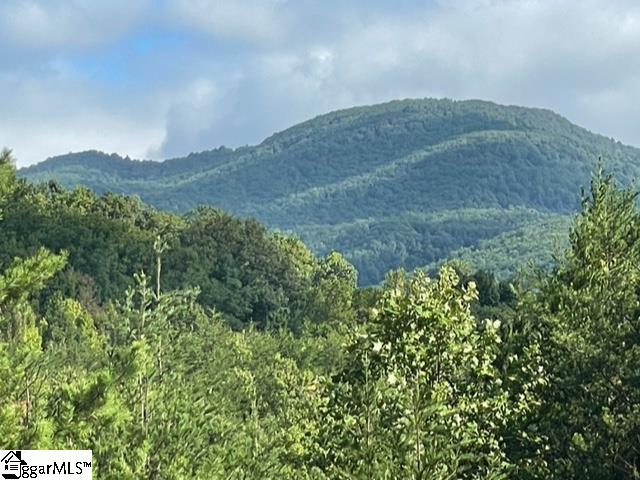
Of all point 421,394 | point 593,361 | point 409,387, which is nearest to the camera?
point 421,394

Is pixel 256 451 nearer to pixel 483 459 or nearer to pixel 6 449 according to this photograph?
pixel 483 459

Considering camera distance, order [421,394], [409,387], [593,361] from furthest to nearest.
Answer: [593,361] → [409,387] → [421,394]

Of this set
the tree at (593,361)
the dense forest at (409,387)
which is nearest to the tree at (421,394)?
the dense forest at (409,387)

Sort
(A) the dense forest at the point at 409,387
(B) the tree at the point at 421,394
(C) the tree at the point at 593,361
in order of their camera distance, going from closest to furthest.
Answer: (B) the tree at the point at 421,394, (A) the dense forest at the point at 409,387, (C) the tree at the point at 593,361

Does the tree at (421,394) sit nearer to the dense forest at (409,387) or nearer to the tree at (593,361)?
the dense forest at (409,387)

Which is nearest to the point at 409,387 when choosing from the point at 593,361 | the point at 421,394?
the point at 421,394

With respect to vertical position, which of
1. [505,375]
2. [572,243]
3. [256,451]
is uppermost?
[572,243]

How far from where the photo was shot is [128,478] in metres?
16.1

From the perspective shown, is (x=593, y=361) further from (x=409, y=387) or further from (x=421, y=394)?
(x=421, y=394)

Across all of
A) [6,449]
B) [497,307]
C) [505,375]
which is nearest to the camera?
[6,449]

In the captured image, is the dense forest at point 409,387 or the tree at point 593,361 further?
the tree at point 593,361

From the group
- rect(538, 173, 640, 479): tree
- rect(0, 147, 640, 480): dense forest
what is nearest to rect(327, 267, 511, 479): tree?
rect(0, 147, 640, 480): dense forest

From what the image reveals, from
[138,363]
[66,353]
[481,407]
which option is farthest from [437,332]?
[66,353]

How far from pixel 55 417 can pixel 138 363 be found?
4.29 ft
